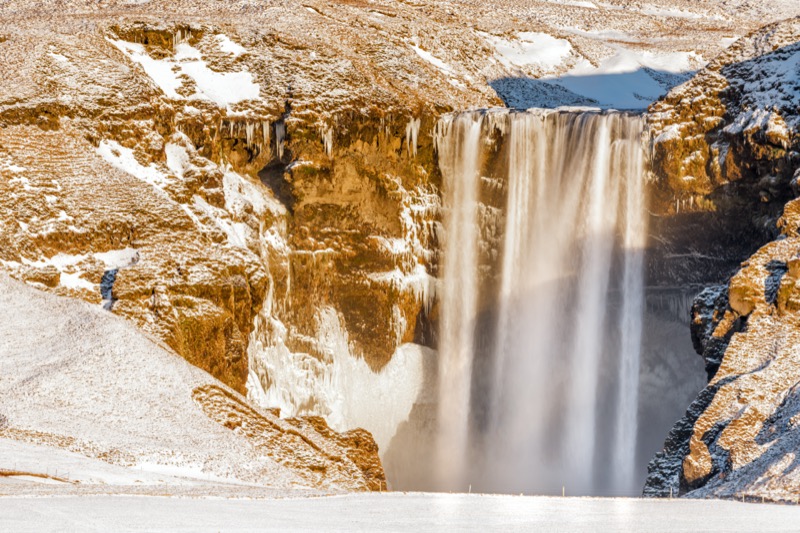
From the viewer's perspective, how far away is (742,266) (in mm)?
54312

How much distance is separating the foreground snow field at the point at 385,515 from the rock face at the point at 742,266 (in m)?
6.16

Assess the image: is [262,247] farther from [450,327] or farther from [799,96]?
[799,96]

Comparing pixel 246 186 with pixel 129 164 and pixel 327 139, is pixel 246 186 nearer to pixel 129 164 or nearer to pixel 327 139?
pixel 327 139

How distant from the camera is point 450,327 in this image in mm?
72062

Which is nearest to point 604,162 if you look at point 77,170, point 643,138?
point 643,138

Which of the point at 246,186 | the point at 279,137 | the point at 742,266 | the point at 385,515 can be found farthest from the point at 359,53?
the point at 385,515

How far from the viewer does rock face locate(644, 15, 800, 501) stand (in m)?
46.8

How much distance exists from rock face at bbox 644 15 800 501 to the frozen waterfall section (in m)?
2.89

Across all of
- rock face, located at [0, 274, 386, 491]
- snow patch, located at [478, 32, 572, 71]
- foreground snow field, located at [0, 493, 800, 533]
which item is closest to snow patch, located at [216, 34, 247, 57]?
snow patch, located at [478, 32, 572, 71]

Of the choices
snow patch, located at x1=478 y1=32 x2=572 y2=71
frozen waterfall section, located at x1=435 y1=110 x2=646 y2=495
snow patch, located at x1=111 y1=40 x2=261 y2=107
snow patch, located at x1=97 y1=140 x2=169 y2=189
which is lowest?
frozen waterfall section, located at x1=435 y1=110 x2=646 y2=495

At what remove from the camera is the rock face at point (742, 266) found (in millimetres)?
46781

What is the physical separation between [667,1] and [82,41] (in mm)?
69342

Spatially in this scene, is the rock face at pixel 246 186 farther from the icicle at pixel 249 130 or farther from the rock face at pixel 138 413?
the rock face at pixel 138 413

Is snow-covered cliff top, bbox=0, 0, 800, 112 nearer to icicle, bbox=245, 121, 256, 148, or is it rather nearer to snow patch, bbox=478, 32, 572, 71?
snow patch, bbox=478, 32, 572, 71
